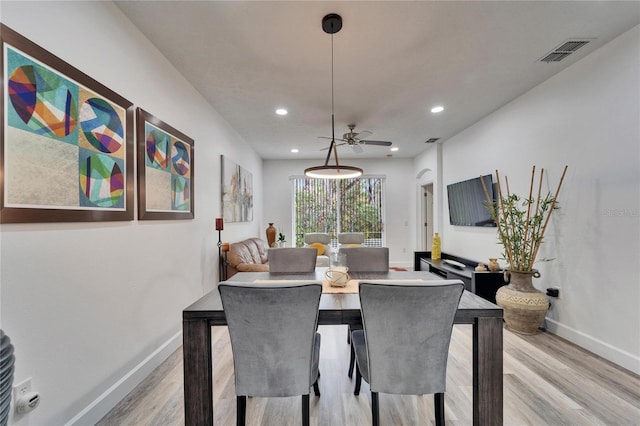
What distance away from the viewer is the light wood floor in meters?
1.68

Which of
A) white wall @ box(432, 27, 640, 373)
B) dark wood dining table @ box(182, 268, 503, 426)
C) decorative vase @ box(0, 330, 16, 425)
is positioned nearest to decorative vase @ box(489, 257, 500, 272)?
white wall @ box(432, 27, 640, 373)

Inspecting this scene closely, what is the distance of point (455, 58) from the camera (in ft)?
8.12

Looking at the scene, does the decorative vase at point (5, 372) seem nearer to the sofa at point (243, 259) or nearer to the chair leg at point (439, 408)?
the chair leg at point (439, 408)

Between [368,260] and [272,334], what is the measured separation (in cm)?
138

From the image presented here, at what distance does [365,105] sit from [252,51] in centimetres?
163

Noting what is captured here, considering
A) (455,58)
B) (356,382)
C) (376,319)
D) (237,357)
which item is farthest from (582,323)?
(237,357)

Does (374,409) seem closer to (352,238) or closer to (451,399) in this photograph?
(451,399)

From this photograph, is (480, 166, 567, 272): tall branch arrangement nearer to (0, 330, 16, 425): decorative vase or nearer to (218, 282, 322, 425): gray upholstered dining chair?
(218, 282, 322, 425): gray upholstered dining chair

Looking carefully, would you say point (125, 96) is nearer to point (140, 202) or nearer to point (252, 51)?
point (140, 202)

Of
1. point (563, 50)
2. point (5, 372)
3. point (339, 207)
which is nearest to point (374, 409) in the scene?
point (5, 372)

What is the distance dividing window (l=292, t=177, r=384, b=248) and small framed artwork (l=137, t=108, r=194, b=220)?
417cm

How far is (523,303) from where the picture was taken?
2789 millimetres

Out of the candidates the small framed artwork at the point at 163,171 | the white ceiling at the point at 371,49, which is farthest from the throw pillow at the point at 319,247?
the small framed artwork at the point at 163,171

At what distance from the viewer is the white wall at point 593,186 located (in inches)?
86.4
